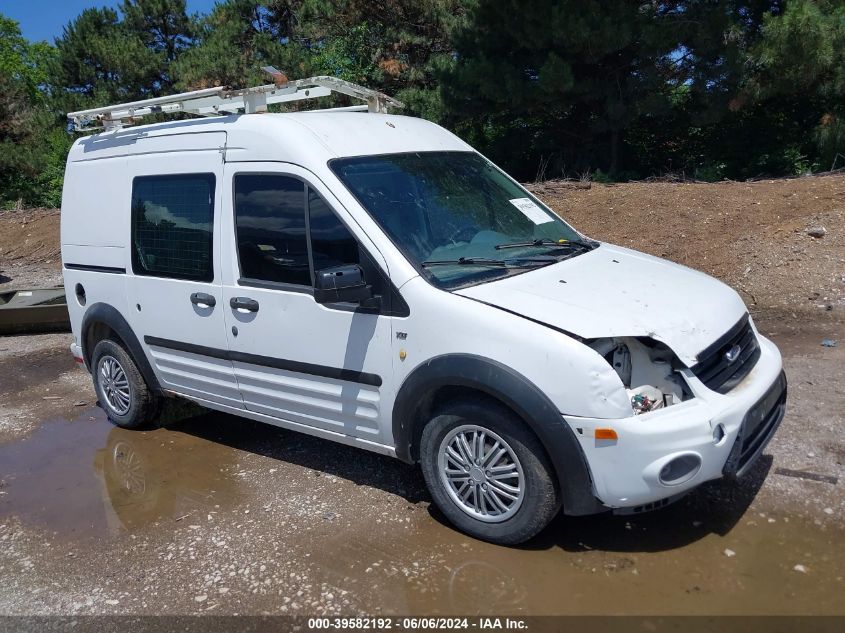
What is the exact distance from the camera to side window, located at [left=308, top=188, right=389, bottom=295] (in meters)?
Answer: 4.16

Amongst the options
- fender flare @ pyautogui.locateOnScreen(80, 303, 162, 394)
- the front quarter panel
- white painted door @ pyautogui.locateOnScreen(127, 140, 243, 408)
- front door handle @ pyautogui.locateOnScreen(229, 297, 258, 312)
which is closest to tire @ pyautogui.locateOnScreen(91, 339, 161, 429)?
fender flare @ pyautogui.locateOnScreen(80, 303, 162, 394)

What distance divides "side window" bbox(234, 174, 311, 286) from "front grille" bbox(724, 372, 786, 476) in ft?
8.03

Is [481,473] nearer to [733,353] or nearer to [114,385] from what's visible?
[733,353]

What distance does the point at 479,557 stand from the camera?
13.0 feet

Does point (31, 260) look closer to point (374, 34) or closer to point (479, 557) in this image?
point (374, 34)

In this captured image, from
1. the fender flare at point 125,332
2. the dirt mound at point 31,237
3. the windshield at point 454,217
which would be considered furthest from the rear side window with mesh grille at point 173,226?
the dirt mound at point 31,237

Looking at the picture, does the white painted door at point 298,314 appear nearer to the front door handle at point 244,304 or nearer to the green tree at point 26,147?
the front door handle at point 244,304

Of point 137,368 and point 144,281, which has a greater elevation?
point 144,281

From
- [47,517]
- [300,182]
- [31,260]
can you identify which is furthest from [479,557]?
[31,260]

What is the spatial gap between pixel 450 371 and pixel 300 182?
152cm

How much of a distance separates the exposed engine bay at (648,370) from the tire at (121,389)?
151 inches

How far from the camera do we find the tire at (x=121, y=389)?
19.5ft

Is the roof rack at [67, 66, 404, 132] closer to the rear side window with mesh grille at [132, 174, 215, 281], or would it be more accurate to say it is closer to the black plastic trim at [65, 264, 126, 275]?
the rear side window with mesh grille at [132, 174, 215, 281]

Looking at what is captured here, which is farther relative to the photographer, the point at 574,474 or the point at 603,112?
the point at 603,112
